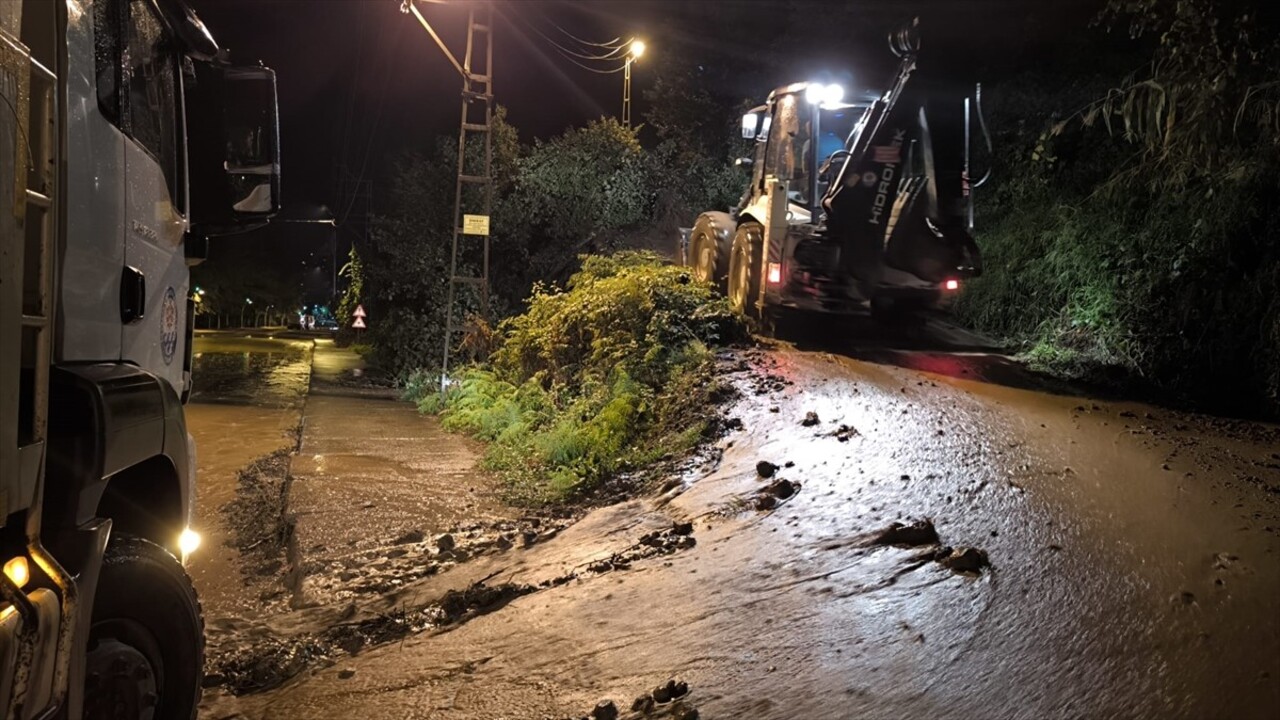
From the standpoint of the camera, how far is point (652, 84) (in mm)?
24609

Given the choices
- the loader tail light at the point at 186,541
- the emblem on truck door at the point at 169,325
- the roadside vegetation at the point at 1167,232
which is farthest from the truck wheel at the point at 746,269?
the loader tail light at the point at 186,541

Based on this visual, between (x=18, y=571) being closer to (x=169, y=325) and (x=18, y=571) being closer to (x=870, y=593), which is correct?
(x=169, y=325)

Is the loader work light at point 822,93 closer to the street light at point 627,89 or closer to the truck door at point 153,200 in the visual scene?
the truck door at point 153,200

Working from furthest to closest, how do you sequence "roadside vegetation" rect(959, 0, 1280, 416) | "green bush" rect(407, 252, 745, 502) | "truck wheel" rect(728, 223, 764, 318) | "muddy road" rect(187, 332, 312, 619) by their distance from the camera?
"truck wheel" rect(728, 223, 764, 318) → "green bush" rect(407, 252, 745, 502) → "roadside vegetation" rect(959, 0, 1280, 416) → "muddy road" rect(187, 332, 312, 619)

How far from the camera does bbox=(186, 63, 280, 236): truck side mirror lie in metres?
4.37

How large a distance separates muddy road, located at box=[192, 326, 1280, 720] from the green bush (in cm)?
127

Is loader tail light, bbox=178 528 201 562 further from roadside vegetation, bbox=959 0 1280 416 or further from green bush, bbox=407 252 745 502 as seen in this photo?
roadside vegetation, bbox=959 0 1280 416

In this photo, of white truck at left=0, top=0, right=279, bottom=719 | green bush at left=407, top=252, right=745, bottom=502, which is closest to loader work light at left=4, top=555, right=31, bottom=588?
white truck at left=0, top=0, right=279, bottom=719

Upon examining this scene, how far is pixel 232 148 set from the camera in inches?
175

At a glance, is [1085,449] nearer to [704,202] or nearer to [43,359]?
[43,359]

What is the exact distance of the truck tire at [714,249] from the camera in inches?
515

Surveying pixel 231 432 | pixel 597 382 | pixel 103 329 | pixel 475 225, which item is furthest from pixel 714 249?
pixel 103 329

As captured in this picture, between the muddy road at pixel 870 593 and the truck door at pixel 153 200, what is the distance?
1858 millimetres

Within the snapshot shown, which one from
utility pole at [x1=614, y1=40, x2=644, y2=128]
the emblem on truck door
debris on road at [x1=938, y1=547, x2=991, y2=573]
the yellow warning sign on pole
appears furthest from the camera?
utility pole at [x1=614, y1=40, x2=644, y2=128]
